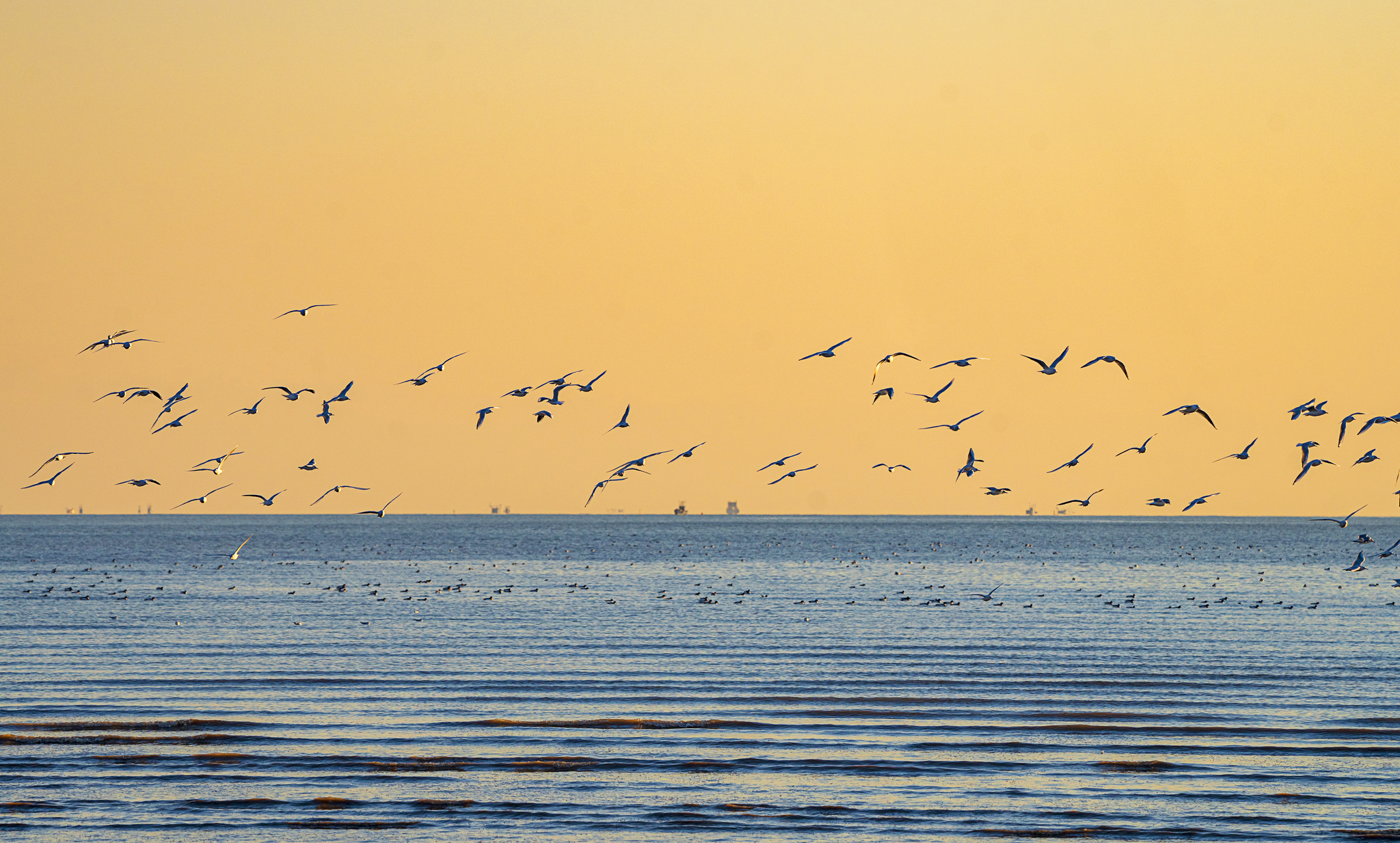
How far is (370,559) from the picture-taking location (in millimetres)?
155875

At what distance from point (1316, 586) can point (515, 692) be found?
257ft

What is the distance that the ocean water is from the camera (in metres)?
29.8

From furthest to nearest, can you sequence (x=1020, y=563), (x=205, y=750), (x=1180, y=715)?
1. (x=1020, y=563)
2. (x=1180, y=715)
3. (x=205, y=750)

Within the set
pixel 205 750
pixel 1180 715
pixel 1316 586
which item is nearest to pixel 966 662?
pixel 1180 715

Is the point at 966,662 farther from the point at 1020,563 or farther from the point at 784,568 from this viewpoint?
the point at 1020,563

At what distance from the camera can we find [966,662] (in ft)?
179

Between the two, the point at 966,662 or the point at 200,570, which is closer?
the point at 966,662

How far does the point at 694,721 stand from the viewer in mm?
39969

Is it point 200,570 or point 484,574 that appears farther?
point 200,570

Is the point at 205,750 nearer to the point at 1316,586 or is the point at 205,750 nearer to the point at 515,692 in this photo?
the point at 515,692

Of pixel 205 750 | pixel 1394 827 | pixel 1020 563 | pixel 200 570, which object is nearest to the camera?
→ pixel 1394 827

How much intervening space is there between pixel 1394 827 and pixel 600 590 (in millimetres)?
72642

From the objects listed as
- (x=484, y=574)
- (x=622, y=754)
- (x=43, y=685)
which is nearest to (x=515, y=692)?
(x=622, y=754)

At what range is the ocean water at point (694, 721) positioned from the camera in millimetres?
29844
